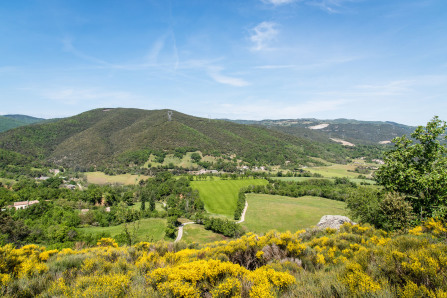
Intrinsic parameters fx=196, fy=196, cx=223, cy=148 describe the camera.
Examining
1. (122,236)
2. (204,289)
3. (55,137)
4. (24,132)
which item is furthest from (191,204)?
(24,132)

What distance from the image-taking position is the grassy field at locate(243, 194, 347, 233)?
54031 mm

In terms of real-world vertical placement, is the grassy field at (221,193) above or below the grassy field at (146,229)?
below

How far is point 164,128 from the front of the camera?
541 ft

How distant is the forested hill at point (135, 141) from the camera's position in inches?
5674

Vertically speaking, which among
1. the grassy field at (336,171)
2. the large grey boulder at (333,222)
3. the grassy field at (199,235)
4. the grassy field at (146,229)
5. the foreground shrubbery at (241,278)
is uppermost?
the foreground shrubbery at (241,278)

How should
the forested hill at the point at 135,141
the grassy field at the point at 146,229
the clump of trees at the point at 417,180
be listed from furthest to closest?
the forested hill at the point at 135,141 → the grassy field at the point at 146,229 → the clump of trees at the point at 417,180

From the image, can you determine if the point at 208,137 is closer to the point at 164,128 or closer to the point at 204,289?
the point at 164,128

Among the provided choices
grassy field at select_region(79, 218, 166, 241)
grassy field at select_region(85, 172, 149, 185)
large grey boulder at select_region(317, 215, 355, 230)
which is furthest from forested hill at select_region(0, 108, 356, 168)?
large grey boulder at select_region(317, 215, 355, 230)

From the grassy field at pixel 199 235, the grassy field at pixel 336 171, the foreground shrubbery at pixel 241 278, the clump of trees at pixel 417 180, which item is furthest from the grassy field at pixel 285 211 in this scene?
the grassy field at pixel 336 171

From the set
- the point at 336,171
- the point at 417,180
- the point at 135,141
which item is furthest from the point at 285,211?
the point at 135,141

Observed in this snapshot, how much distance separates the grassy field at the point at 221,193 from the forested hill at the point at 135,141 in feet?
178

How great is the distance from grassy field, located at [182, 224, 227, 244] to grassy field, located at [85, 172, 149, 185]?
6431 centimetres

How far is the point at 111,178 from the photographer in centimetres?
11238

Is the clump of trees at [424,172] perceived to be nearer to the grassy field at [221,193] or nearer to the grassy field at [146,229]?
the grassy field at [146,229]
